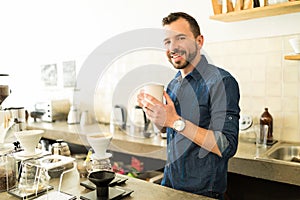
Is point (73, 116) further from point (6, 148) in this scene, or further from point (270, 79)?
point (270, 79)

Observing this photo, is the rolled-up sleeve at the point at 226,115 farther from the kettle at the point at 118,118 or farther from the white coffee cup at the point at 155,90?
the kettle at the point at 118,118

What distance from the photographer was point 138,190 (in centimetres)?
130

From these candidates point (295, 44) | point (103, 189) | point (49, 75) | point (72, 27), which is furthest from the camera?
point (49, 75)

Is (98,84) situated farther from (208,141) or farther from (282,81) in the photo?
(208,141)

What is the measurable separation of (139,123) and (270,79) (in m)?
1.15

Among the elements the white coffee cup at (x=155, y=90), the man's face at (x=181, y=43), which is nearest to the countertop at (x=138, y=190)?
the white coffee cup at (x=155, y=90)

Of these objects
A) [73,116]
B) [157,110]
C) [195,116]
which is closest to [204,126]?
[195,116]

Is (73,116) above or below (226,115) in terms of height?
below

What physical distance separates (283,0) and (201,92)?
106 cm

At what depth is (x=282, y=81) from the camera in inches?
86.4

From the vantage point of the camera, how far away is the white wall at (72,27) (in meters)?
2.41

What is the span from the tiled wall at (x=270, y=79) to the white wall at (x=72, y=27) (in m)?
0.09

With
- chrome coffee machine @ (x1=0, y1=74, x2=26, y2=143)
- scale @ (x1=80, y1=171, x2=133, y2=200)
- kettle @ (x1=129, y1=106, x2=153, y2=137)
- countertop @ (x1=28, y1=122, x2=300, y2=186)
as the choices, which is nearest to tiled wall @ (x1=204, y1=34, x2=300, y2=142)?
countertop @ (x1=28, y1=122, x2=300, y2=186)

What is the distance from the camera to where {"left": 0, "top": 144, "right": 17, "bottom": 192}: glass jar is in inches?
52.1
